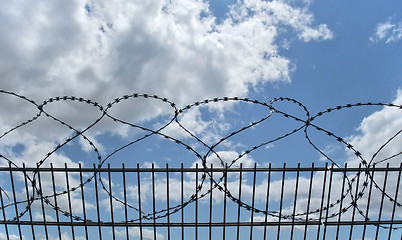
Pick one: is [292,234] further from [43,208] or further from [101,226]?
[43,208]

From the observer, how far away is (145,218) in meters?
6.55

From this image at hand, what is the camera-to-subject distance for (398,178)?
22.5 feet

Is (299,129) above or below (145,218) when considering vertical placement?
above

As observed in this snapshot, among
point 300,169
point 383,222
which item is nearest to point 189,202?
point 300,169

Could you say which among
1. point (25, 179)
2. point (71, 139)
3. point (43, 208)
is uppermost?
point (71, 139)

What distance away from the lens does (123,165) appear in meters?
6.42

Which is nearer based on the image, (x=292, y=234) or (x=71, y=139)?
(x=71, y=139)

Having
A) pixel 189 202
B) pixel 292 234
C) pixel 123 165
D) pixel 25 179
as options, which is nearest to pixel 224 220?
pixel 189 202

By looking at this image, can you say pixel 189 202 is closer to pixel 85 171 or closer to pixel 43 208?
pixel 85 171

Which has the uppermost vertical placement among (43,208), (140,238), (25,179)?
(25,179)

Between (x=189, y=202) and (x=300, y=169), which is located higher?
(x=300, y=169)

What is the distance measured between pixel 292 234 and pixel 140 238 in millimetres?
2940

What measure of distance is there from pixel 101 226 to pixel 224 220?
2.34 metres

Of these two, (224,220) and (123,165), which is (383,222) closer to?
(224,220)
